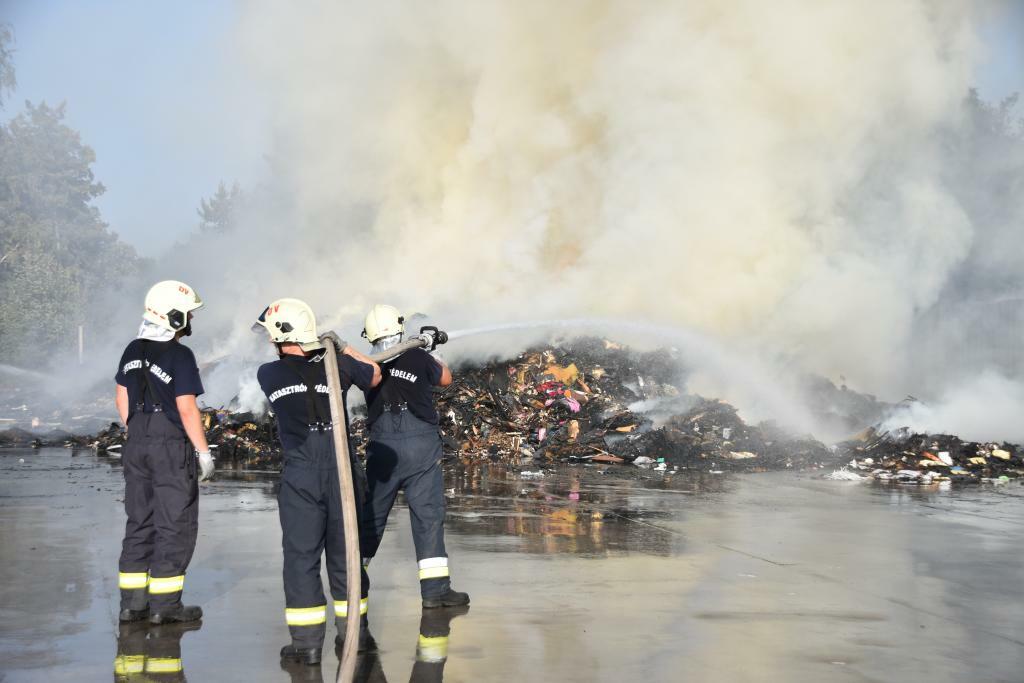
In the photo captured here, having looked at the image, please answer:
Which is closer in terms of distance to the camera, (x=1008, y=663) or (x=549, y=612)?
(x=1008, y=663)

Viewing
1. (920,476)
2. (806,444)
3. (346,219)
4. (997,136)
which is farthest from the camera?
(997,136)

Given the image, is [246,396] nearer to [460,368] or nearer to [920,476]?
[460,368]

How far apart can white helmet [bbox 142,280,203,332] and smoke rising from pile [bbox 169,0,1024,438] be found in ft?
45.3

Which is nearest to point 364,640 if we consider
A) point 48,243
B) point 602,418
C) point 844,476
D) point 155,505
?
point 155,505

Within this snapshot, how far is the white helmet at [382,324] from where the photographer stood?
618 centimetres

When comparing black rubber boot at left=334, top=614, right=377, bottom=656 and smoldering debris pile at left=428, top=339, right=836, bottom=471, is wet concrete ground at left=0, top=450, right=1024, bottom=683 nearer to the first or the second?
black rubber boot at left=334, top=614, right=377, bottom=656

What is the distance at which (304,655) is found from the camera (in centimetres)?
490

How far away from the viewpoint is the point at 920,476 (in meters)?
14.0

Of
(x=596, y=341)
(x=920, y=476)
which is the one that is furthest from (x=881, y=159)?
(x=920, y=476)

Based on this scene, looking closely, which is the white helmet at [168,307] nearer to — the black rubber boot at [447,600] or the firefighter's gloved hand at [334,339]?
the firefighter's gloved hand at [334,339]

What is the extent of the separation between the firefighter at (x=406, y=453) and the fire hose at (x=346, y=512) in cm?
91

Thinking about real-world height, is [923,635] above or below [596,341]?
below

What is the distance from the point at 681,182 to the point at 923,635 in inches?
580

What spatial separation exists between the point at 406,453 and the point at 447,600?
813 mm
